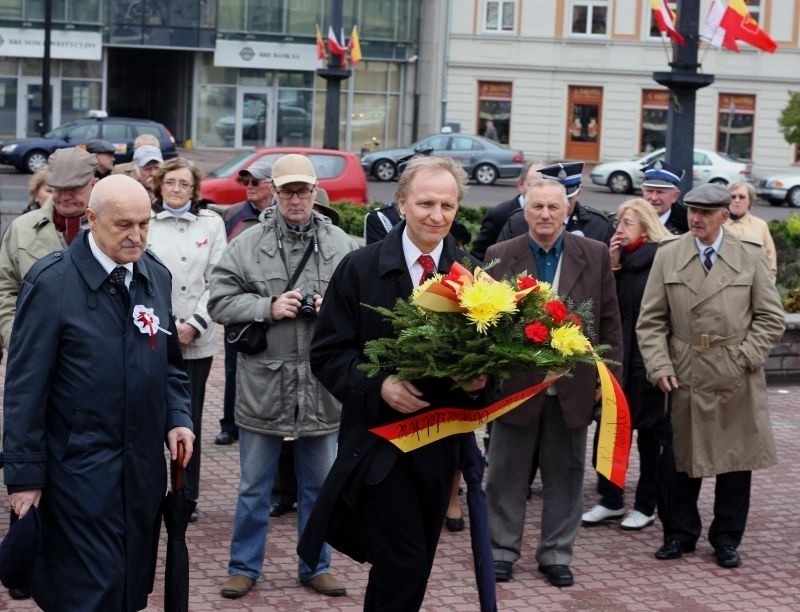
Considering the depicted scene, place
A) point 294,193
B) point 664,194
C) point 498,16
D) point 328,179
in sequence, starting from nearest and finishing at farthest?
point 294,193 < point 664,194 < point 328,179 < point 498,16

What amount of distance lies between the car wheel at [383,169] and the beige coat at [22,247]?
3285cm

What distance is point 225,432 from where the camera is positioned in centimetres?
979

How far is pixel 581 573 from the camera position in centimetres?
736

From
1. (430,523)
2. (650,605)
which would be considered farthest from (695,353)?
(430,523)

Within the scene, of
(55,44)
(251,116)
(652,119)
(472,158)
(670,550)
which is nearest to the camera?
(670,550)

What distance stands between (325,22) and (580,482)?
141 ft

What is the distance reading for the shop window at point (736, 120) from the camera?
48.4 meters

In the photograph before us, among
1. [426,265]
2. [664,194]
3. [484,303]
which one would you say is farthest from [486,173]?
[484,303]

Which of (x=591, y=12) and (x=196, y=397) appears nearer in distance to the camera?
(x=196, y=397)

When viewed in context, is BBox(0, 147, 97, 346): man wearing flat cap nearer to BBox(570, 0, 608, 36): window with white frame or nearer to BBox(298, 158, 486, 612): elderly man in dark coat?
BBox(298, 158, 486, 612): elderly man in dark coat

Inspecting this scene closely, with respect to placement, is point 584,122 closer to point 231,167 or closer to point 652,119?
point 652,119

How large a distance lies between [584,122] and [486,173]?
11422mm

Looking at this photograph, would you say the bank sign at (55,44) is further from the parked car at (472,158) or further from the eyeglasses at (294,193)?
the eyeglasses at (294,193)

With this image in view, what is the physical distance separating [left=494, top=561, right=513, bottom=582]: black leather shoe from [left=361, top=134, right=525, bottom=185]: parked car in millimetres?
32303
